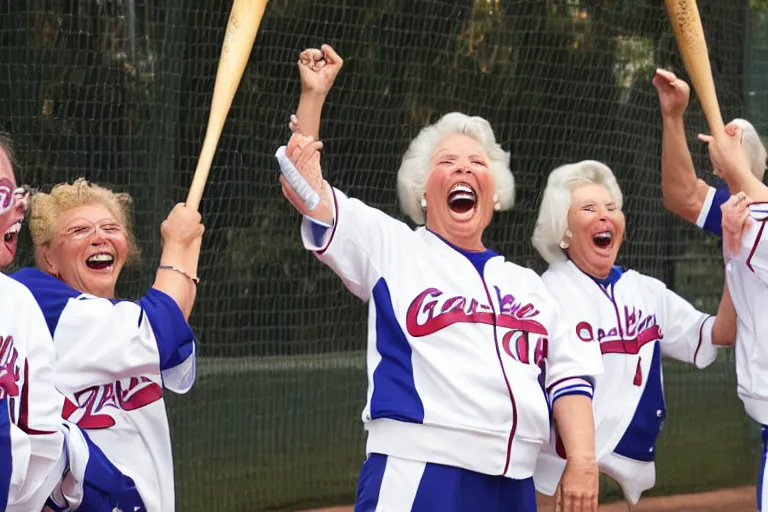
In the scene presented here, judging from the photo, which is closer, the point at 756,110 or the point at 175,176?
the point at 175,176

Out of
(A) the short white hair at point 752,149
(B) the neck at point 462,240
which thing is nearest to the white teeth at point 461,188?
(B) the neck at point 462,240

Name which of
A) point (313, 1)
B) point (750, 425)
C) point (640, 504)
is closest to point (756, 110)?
point (750, 425)

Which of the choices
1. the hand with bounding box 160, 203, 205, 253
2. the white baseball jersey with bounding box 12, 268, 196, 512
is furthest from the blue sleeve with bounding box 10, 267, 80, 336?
the hand with bounding box 160, 203, 205, 253

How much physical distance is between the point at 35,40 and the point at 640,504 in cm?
387

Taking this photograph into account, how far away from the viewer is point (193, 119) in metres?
5.85

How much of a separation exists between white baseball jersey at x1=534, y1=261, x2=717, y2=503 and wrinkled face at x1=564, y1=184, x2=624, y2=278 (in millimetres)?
63

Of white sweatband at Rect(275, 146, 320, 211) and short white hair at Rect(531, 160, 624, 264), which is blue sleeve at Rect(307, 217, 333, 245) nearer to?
white sweatband at Rect(275, 146, 320, 211)

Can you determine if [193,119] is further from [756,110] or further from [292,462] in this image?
[756,110]

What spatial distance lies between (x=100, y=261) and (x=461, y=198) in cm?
95

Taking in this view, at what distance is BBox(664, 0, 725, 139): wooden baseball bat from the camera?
4.33 meters

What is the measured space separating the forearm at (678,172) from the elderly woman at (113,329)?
193 cm

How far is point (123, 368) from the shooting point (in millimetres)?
3285

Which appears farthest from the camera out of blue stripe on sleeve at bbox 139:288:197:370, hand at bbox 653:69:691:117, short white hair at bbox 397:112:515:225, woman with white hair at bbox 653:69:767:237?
woman with white hair at bbox 653:69:767:237

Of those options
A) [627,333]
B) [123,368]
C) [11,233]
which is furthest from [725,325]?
[11,233]
